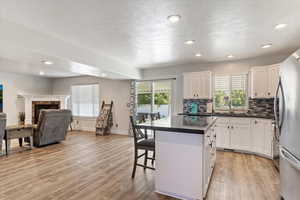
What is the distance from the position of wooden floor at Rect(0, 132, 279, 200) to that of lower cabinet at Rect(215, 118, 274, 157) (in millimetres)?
247

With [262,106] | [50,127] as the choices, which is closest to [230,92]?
[262,106]

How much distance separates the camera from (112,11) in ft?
7.11

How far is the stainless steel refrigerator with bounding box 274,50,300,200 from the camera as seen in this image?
66.7 inches

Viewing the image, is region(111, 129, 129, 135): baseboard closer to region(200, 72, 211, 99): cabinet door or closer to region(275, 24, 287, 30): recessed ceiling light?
region(200, 72, 211, 99): cabinet door

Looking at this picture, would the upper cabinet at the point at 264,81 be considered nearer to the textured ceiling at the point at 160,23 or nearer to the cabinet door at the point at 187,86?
the textured ceiling at the point at 160,23

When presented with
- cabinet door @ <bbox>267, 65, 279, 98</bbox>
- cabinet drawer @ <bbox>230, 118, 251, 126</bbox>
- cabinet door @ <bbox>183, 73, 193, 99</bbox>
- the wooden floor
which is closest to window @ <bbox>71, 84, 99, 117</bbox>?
the wooden floor

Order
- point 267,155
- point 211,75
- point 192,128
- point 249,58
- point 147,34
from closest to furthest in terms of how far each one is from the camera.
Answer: point 192,128 < point 147,34 < point 267,155 < point 249,58 < point 211,75

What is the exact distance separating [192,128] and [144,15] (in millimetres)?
1610

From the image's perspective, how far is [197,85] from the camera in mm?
5039

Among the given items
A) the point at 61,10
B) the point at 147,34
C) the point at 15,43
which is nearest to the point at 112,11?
the point at 61,10

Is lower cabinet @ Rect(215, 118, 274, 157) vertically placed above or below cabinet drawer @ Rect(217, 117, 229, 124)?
below

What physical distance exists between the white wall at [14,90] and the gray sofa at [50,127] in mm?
3059

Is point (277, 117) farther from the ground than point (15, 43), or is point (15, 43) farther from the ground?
point (15, 43)

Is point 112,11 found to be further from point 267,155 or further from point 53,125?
point 267,155
